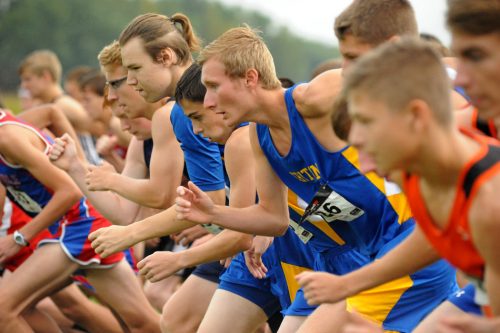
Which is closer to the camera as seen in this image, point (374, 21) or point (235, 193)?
point (374, 21)

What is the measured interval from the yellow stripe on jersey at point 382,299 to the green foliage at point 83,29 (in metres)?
37.7

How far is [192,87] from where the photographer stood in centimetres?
479

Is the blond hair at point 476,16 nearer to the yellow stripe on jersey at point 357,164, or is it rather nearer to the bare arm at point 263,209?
the yellow stripe on jersey at point 357,164

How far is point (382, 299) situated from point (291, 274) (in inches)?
42.7

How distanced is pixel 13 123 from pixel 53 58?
5339mm

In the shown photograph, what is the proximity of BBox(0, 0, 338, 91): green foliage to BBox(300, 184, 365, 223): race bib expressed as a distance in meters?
37.4

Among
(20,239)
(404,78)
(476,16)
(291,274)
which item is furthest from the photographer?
(20,239)

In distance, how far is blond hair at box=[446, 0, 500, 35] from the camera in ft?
9.51

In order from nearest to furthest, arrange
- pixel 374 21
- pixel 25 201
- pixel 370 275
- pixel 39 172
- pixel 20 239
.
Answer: pixel 370 275 → pixel 374 21 → pixel 39 172 → pixel 20 239 → pixel 25 201

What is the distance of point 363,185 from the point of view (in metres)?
4.18

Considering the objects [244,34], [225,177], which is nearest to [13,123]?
[225,177]

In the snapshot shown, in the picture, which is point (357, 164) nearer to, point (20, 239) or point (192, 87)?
point (192, 87)

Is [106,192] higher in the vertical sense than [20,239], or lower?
higher

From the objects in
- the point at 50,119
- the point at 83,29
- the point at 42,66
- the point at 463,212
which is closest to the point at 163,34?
the point at 50,119
